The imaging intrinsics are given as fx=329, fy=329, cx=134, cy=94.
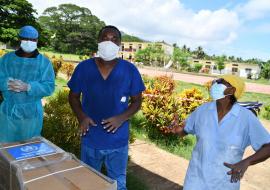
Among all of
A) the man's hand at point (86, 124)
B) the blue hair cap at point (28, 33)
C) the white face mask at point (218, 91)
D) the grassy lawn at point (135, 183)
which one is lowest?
the grassy lawn at point (135, 183)

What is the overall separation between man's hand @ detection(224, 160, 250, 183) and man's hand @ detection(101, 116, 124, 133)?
0.85 metres

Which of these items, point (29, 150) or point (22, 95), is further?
point (22, 95)

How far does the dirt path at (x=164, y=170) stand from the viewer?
14.3 feet

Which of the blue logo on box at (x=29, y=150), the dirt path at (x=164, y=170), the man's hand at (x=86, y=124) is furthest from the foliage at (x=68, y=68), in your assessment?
the blue logo on box at (x=29, y=150)

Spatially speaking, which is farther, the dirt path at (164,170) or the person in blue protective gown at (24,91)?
the dirt path at (164,170)

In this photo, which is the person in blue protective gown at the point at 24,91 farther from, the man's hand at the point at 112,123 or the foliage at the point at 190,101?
the foliage at the point at 190,101

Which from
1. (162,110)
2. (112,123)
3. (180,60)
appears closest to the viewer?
(112,123)

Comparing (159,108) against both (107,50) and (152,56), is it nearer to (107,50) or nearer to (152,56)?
(107,50)

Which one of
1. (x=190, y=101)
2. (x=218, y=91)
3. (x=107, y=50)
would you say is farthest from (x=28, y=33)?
(x=190, y=101)

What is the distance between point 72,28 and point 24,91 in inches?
2915

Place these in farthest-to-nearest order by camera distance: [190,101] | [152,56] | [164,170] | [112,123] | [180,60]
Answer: [152,56] → [180,60] → [190,101] → [164,170] → [112,123]

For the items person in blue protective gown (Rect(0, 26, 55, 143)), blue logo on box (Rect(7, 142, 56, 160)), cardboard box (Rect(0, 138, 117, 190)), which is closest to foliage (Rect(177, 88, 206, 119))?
person in blue protective gown (Rect(0, 26, 55, 143))

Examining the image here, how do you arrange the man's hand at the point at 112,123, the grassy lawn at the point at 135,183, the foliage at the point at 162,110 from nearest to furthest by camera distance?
the man's hand at the point at 112,123 → the grassy lawn at the point at 135,183 → the foliage at the point at 162,110

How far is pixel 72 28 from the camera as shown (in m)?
74.1
